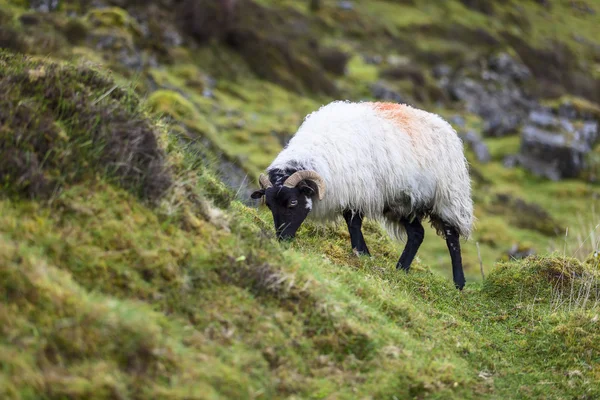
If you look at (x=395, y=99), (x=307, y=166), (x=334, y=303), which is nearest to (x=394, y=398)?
(x=334, y=303)

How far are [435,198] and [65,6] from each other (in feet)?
71.1

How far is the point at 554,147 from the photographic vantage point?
35.2 meters

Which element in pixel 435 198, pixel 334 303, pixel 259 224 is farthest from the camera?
pixel 435 198

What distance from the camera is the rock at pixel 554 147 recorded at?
3478cm

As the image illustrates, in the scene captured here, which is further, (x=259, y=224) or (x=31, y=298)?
(x=259, y=224)

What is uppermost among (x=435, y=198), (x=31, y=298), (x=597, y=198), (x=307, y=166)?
(x=31, y=298)

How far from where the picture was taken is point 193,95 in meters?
26.5

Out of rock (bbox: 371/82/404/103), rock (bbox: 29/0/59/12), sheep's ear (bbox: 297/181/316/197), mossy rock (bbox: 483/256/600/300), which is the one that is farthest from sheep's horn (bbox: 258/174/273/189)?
rock (bbox: 371/82/404/103)

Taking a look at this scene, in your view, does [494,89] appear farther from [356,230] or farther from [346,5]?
[356,230]

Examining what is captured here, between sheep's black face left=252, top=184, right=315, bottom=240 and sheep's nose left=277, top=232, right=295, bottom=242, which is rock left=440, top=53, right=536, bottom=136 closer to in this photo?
sheep's black face left=252, top=184, right=315, bottom=240

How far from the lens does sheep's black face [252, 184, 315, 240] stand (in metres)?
9.38

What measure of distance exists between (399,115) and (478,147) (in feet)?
89.6

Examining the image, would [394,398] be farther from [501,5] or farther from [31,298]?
[501,5]

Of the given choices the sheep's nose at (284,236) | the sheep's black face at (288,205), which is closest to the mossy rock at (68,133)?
the sheep's nose at (284,236)
